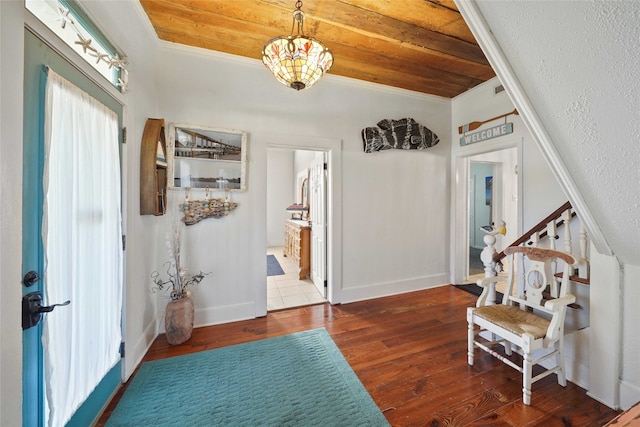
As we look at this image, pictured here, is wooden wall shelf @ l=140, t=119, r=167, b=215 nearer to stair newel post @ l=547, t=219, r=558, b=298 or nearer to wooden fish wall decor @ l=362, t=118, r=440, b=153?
wooden fish wall decor @ l=362, t=118, r=440, b=153

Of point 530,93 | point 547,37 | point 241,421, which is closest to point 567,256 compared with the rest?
point 530,93

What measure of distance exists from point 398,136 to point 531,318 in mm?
2406

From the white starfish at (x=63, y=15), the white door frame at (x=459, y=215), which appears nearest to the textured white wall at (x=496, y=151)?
the white door frame at (x=459, y=215)

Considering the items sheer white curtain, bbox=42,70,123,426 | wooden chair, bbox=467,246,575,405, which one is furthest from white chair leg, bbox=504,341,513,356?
sheer white curtain, bbox=42,70,123,426

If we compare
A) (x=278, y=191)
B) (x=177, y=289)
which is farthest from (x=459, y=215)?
(x=278, y=191)

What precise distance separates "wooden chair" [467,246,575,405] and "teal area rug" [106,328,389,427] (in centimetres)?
104

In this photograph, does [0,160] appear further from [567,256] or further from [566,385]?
[566,385]

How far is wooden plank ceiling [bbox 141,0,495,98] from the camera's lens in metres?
1.94

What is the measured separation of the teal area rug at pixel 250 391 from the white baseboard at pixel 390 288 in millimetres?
1018

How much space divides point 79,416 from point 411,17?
3566 mm

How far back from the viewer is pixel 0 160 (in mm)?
764

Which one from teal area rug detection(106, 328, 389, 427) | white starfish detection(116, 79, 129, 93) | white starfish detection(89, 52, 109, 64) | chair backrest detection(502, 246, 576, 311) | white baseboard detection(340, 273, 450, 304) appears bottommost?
teal area rug detection(106, 328, 389, 427)

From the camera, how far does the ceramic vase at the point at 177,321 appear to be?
85.4 inches

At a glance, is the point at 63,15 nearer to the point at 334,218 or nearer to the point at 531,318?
the point at 334,218
